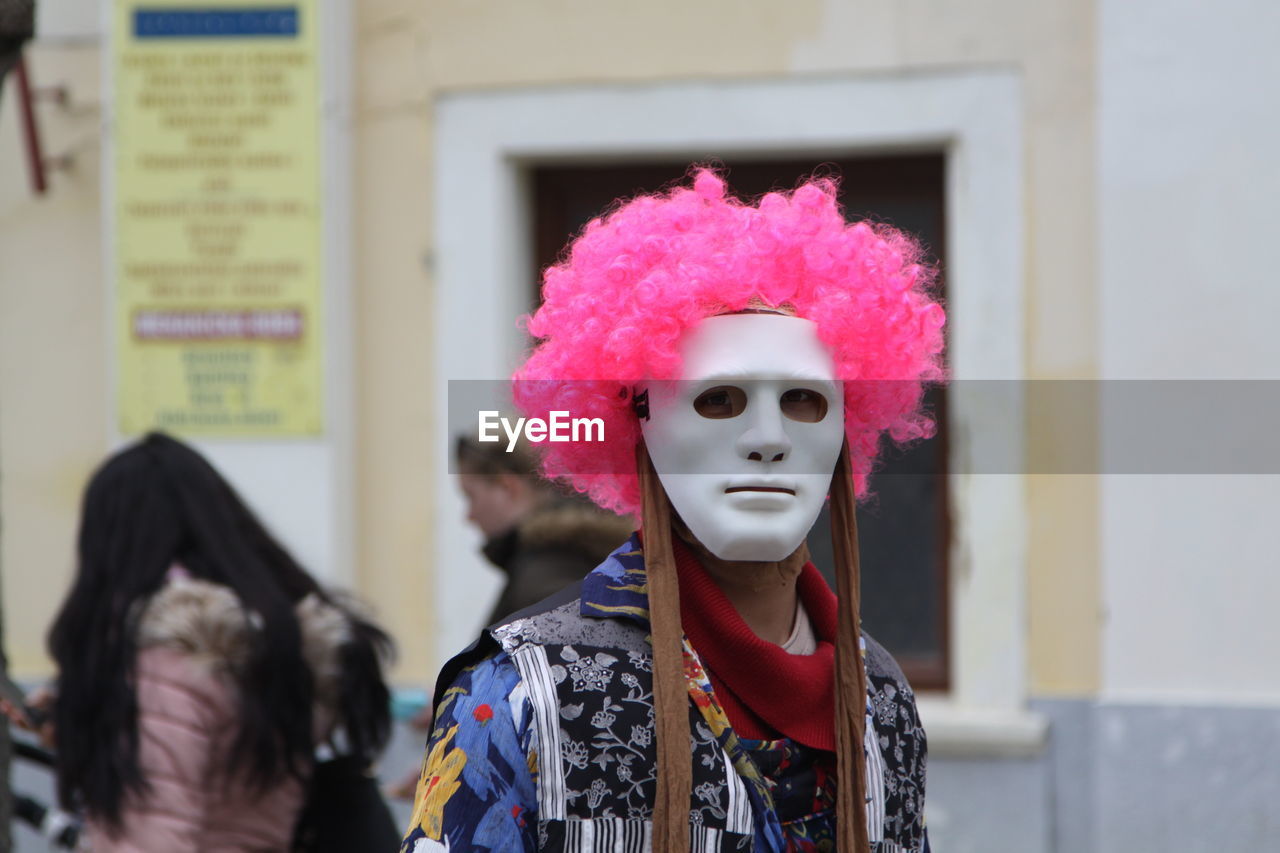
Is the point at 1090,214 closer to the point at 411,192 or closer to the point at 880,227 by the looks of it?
the point at 411,192

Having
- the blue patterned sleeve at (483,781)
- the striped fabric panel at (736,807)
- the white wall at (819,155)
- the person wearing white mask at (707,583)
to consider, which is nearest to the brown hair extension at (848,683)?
the person wearing white mask at (707,583)

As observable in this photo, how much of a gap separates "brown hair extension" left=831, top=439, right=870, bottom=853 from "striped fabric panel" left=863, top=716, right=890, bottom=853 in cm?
3

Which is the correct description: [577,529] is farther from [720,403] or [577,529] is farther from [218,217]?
[218,217]

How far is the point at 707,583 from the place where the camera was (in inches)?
71.9

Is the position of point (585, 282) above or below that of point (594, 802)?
above

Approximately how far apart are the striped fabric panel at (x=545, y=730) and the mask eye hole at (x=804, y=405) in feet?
1.39

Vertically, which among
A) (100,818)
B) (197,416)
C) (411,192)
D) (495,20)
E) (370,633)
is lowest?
(100,818)

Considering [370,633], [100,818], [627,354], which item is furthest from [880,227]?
[100,818]

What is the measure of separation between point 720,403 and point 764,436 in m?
0.08

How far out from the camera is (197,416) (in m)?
5.03

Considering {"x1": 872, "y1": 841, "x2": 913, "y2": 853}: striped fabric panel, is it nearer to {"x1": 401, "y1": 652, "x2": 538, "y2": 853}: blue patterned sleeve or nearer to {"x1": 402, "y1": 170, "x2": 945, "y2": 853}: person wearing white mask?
{"x1": 402, "y1": 170, "x2": 945, "y2": 853}: person wearing white mask

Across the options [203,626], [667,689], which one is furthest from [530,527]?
[667,689]

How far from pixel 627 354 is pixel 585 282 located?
0.15 m

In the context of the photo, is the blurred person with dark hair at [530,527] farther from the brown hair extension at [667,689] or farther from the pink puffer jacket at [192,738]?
the brown hair extension at [667,689]
